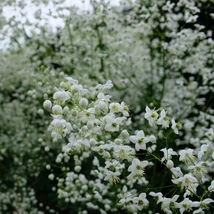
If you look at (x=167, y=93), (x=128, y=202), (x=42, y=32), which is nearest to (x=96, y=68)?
(x=42, y=32)

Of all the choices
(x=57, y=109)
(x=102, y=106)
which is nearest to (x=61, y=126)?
(x=57, y=109)

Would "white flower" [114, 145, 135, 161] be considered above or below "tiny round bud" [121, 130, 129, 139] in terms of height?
below

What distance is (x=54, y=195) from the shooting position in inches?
205

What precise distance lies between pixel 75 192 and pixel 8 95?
3.37 metres

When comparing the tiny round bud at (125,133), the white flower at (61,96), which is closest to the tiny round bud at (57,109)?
the white flower at (61,96)

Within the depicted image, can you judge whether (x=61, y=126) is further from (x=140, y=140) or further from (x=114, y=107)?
(x=140, y=140)

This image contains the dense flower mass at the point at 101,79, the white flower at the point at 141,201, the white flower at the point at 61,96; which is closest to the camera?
the white flower at the point at 61,96

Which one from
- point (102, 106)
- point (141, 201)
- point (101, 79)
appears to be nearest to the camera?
point (102, 106)

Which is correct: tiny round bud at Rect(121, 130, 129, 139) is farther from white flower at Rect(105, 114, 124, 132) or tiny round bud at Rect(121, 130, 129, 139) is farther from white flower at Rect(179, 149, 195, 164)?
white flower at Rect(179, 149, 195, 164)

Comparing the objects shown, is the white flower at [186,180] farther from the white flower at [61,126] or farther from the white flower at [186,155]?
the white flower at [61,126]

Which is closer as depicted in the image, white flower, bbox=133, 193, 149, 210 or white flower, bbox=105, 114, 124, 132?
white flower, bbox=105, 114, 124, 132

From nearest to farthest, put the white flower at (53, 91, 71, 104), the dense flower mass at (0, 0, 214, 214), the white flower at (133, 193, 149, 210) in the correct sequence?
1. the white flower at (53, 91, 71, 104)
2. the white flower at (133, 193, 149, 210)
3. the dense flower mass at (0, 0, 214, 214)

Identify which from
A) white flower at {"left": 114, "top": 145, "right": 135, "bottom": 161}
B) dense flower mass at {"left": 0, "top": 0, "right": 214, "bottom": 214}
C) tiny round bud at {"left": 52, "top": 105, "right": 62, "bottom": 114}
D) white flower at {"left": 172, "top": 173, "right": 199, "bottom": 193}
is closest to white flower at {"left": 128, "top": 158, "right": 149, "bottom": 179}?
white flower at {"left": 114, "top": 145, "right": 135, "bottom": 161}

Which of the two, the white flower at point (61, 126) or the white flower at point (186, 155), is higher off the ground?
the white flower at point (61, 126)
